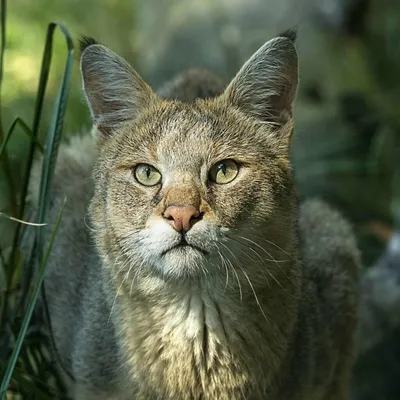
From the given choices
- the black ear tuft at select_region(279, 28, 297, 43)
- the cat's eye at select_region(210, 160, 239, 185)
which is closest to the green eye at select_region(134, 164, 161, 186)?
the cat's eye at select_region(210, 160, 239, 185)

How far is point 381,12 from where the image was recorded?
579 centimetres

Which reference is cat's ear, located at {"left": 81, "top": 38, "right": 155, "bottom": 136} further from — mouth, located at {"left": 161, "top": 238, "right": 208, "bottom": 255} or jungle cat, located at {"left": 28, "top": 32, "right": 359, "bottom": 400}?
mouth, located at {"left": 161, "top": 238, "right": 208, "bottom": 255}

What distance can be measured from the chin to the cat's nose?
0.08 meters

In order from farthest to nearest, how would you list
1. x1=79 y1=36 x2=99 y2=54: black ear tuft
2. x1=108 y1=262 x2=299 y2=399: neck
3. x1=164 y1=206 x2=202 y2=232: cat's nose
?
x1=79 y1=36 x2=99 y2=54: black ear tuft
x1=108 y1=262 x2=299 y2=399: neck
x1=164 y1=206 x2=202 y2=232: cat's nose

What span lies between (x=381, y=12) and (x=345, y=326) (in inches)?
125

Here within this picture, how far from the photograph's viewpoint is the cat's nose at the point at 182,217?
7.24ft

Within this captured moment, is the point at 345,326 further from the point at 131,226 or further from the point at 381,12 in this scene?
the point at 381,12

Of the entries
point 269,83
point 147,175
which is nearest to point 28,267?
point 147,175

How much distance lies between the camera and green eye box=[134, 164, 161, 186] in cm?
243

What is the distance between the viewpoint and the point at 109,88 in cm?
267

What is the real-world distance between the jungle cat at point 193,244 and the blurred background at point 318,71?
1914mm

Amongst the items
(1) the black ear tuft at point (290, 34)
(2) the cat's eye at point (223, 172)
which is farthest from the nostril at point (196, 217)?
(1) the black ear tuft at point (290, 34)

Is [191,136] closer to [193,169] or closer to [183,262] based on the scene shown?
[193,169]

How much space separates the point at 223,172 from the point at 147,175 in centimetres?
24
